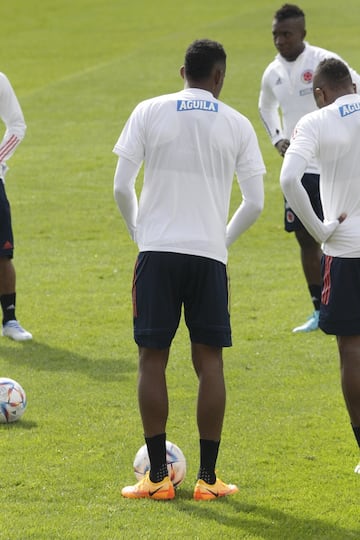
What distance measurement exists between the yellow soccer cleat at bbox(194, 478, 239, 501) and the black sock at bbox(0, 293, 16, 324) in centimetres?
439

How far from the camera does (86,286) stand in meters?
12.1

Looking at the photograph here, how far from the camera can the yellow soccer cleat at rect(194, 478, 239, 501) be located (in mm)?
6102

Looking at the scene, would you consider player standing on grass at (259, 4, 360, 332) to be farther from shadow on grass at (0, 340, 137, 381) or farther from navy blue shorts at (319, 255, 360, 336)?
navy blue shorts at (319, 255, 360, 336)

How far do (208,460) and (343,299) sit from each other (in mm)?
1180

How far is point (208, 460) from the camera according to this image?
20.1 ft

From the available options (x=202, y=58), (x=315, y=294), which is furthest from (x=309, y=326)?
(x=202, y=58)

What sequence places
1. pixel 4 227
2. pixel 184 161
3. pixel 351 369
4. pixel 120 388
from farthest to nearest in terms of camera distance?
pixel 4 227 → pixel 120 388 → pixel 351 369 → pixel 184 161

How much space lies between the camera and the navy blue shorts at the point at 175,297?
602 cm

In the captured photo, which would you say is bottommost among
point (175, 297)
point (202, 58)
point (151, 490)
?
point (151, 490)

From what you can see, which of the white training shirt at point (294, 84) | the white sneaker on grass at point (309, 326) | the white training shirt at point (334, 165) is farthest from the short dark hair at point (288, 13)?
the white training shirt at point (334, 165)

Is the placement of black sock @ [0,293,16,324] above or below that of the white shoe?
above

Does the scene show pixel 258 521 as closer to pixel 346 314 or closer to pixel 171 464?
pixel 171 464

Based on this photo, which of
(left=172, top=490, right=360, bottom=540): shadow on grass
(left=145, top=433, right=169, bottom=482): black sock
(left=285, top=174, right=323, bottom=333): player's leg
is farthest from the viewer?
(left=285, top=174, right=323, bottom=333): player's leg

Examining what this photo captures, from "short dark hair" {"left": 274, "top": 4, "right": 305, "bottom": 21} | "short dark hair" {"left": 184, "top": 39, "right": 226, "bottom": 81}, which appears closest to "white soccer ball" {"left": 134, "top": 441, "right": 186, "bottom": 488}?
"short dark hair" {"left": 184, "top": 39, "right": 226, "bottom": 81}
